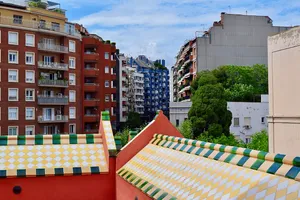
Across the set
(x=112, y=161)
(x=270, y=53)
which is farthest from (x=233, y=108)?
(x=112, y=161)

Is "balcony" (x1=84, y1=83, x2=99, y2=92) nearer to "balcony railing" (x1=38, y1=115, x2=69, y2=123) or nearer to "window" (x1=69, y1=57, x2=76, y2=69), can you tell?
"window" (x1=69, y1=57, x2=76, y2=69)

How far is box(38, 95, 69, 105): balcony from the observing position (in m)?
45.6

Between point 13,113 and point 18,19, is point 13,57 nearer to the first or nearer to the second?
point 18,19

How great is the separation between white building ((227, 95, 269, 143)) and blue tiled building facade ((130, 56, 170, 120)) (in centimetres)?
7458

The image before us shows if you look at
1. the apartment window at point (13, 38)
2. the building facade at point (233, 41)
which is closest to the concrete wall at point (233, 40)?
the building facade at point (233, 41)

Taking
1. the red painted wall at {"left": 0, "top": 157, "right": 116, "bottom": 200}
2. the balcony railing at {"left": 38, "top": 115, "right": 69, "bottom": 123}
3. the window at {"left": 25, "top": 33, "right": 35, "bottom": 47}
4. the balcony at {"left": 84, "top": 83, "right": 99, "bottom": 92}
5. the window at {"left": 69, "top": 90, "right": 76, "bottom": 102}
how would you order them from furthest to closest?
1. the balcony at {"left": 84, "top": 83, "right": 99, "bottom": 92}
2. the window at {"left": 69, "top": 90, "right": 76, "bottom": 102}
3. the balcony railing at {"left": 38, "top": 115, "right": 69, "bottom": 123}
4. the window at {"left": 25, "top": 33, "right": 35, "bottom": 47}
5. the red painted wall at {"left": 0, "top": 157, "right": 116, "bottom": 200}

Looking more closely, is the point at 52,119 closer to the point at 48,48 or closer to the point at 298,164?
the point at 48,48

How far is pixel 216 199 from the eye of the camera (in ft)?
17.6

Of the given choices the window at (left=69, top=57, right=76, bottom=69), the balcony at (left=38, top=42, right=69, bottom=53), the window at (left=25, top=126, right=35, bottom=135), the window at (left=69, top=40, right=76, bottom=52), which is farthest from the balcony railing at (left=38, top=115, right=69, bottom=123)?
the window at (left=69, top=40, right=76, bottom=52)

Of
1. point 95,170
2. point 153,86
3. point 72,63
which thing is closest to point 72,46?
point 72,63

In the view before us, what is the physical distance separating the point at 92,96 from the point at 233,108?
1996 centimetres

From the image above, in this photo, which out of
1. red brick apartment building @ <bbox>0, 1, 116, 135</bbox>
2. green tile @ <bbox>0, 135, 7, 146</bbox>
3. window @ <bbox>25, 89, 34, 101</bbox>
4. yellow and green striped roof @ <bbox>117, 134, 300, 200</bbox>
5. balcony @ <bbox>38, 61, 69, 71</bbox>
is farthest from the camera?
balcony @ <bbox>38, 61, 69, 71</bbox>

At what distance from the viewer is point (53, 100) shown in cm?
4675

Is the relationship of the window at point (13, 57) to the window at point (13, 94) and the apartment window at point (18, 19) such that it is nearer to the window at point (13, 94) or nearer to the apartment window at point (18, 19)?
the window at point (13, 94)
